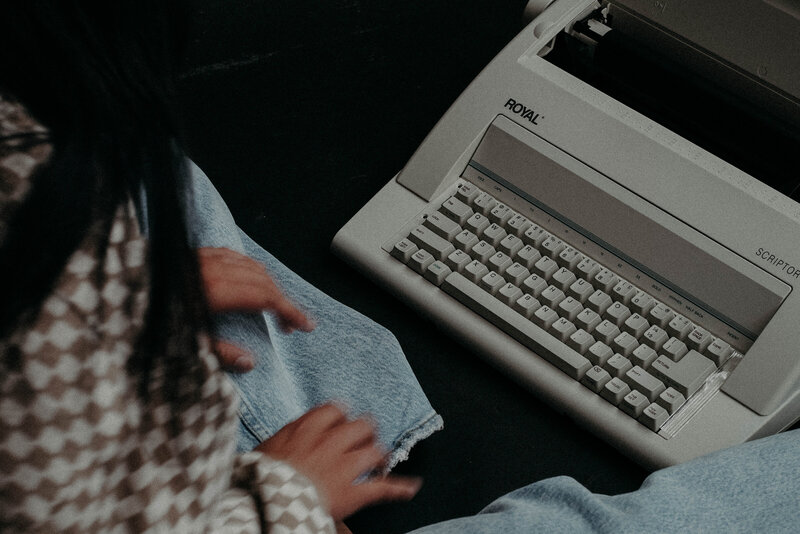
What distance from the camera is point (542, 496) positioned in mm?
676

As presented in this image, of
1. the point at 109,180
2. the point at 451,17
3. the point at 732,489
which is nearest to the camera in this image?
the point at 109,180

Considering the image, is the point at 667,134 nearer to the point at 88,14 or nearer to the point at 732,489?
the point at 732,489

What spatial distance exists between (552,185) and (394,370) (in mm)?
241

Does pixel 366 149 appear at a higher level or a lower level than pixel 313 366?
higher

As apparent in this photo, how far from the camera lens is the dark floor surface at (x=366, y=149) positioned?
0.81 metres

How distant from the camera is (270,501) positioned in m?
0.59

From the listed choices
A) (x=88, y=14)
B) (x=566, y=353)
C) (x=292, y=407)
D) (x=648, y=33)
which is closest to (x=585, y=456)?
(x=566, y=353)

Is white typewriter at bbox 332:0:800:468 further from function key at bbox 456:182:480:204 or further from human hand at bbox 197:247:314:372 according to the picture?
human hand at bbox 197:247:314:372

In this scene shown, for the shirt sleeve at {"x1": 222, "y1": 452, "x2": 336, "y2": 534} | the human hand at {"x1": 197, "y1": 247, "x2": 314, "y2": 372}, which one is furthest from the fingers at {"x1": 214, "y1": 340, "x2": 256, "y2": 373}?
the shirt sleeve at {"x1": 222, "y1": 452, "x2": 336, "y2": 534}

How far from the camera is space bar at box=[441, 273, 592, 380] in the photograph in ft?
2.71

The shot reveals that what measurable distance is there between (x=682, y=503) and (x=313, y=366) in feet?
1.17

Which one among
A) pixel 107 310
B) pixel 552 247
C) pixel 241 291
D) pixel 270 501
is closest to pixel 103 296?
pixel 107 310

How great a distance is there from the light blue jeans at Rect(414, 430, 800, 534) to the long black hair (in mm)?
255

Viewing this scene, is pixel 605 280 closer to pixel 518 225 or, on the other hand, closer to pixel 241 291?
pixel 518 225
